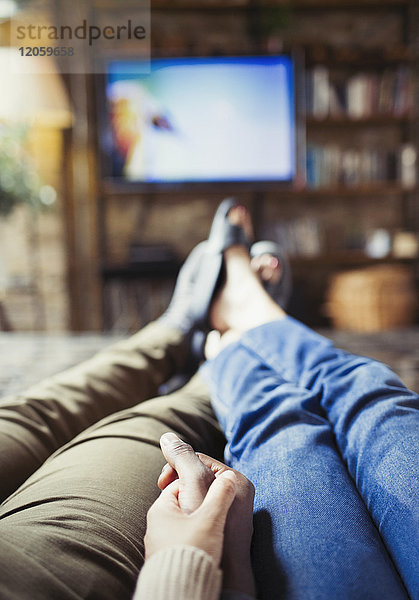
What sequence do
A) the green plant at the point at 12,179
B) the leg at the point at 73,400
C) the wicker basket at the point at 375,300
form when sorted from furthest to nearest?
the wicker basket at the point at 375,300 → the green plant at the point at 12,179 → the leg at the point at 73,400

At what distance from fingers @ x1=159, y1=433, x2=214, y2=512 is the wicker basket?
2.64 metres

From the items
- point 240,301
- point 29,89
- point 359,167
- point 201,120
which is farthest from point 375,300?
point 29,89

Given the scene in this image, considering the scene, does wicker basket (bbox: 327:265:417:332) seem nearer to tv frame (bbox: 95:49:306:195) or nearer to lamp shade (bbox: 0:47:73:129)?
tv frame (bbox: 95:49:306:195)

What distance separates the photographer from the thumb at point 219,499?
0.35 m

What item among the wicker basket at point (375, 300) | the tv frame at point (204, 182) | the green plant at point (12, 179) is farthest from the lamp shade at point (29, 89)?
the wicker basket at point (375, 300)

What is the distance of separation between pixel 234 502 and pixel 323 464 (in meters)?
0.12

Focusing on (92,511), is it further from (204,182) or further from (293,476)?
(204,182)

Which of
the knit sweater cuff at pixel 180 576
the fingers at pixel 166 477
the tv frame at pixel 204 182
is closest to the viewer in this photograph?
the knit sweater cuff at pixel 180 576

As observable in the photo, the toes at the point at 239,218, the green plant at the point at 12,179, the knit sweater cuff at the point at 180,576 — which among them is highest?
the green plant at the point at 12,179

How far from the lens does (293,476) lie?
438 mm

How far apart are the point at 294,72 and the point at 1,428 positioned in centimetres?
304

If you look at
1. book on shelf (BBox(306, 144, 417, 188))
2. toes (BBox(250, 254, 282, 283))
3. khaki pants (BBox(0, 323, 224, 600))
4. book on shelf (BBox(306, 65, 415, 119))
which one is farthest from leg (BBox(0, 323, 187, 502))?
book on shelf (BBox(306, 65, 415, 119))

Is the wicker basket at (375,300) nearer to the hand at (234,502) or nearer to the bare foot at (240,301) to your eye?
the bare foot at (240,301)

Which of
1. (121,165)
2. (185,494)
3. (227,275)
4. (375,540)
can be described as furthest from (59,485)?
(121,165)
